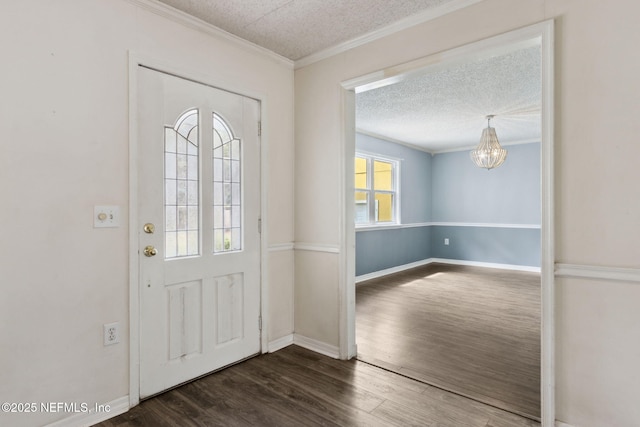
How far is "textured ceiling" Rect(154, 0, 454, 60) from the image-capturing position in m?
2.12

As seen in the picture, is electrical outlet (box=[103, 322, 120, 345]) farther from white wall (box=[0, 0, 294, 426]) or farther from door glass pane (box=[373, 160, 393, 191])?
door glass pane (box=[373, 160, 393, 191])

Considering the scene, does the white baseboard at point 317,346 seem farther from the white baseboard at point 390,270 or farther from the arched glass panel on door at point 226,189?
the white baseboard at point 390,270

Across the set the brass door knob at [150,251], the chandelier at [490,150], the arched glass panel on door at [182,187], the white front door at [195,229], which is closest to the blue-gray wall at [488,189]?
the chandelier at [490,150]

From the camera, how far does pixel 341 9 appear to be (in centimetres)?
218

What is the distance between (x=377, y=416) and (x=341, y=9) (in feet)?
8.25

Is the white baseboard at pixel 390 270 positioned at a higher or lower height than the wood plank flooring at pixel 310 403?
higher

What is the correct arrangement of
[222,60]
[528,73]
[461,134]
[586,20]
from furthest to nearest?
[461,134]
[528,73]
[222,60]
[586,20]

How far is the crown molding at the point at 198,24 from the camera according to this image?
6.85 ft

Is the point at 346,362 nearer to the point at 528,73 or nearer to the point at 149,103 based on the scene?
the point at 149,103

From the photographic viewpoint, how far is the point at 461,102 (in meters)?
4.11

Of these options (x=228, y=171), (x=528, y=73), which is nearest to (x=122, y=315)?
(x=228, y=171)

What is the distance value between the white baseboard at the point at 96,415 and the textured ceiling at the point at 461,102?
2.79 metres

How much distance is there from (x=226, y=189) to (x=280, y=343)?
4.59ft

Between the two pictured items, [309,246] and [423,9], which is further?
[309,246]
